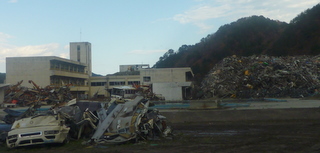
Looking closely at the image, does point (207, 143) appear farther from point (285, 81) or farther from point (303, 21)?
point (303, 21)

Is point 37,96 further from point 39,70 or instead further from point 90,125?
point 90,125

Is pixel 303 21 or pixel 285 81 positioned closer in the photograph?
pixel 285 81

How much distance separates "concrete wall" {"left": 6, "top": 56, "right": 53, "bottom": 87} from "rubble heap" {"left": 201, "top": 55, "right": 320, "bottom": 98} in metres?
33.8

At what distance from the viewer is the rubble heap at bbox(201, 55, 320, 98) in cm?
3928

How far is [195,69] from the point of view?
9794 cm

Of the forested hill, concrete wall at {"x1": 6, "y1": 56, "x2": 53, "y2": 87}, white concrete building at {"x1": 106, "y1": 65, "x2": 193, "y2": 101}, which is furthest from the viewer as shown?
the forested hill

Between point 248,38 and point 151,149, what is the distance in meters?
105

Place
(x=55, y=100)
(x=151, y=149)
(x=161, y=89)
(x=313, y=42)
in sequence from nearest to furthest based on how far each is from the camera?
(x=151, y=149), (x=55, y=100), (x=161, y=89), (x=313, y=42)

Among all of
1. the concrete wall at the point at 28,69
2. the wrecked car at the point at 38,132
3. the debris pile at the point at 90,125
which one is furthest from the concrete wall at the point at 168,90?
the wrecked car at the point at 38,132

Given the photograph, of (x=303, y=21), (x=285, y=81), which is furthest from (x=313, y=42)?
(x=285, y=81)

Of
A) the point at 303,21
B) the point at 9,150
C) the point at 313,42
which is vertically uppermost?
the point at 303,21

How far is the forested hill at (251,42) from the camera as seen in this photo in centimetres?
8500

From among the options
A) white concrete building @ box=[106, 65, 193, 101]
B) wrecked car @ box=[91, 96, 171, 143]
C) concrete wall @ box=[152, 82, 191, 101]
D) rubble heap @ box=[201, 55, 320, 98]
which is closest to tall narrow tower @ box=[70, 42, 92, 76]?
white concrete building @ box=[106, 65, 193, 101]

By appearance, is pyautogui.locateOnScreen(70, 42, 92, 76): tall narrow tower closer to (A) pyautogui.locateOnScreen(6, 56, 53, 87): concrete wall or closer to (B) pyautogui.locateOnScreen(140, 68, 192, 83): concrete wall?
(A) pyautogui.locateOnScreen(6, 56, 53, 87): concrete wall
